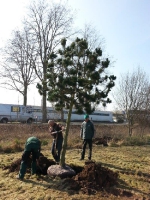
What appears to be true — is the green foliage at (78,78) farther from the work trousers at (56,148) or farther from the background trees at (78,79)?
the work trousers at (56,148)

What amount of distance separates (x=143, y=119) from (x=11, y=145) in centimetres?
1255

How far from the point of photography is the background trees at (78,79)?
24.0 feet

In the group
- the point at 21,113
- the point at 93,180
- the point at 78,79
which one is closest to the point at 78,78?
the point at 78,79

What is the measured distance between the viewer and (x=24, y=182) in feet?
22.6

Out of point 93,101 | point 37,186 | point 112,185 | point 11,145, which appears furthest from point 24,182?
point 11,145

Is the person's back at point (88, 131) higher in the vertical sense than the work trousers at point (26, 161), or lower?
higher

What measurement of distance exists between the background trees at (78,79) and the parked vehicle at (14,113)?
27.6m

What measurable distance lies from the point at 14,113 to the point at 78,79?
29.7 metres

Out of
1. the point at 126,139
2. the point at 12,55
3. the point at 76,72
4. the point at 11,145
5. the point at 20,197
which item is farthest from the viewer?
the point at 12,55

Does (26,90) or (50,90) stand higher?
(26,90)

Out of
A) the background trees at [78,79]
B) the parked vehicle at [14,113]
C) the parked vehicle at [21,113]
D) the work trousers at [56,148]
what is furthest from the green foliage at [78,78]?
the parked vehicle at [14,113]

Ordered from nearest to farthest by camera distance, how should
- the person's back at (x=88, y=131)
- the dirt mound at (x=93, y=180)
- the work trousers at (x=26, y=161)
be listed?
the dirt mound at (x=93, y=180)
the work trousers at (x=26, y=161)
the person's back at (x=88, y=131)

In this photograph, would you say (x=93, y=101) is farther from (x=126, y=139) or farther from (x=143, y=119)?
(x=143, y=119)

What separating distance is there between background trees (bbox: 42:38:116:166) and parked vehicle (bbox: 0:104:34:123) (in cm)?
2757
